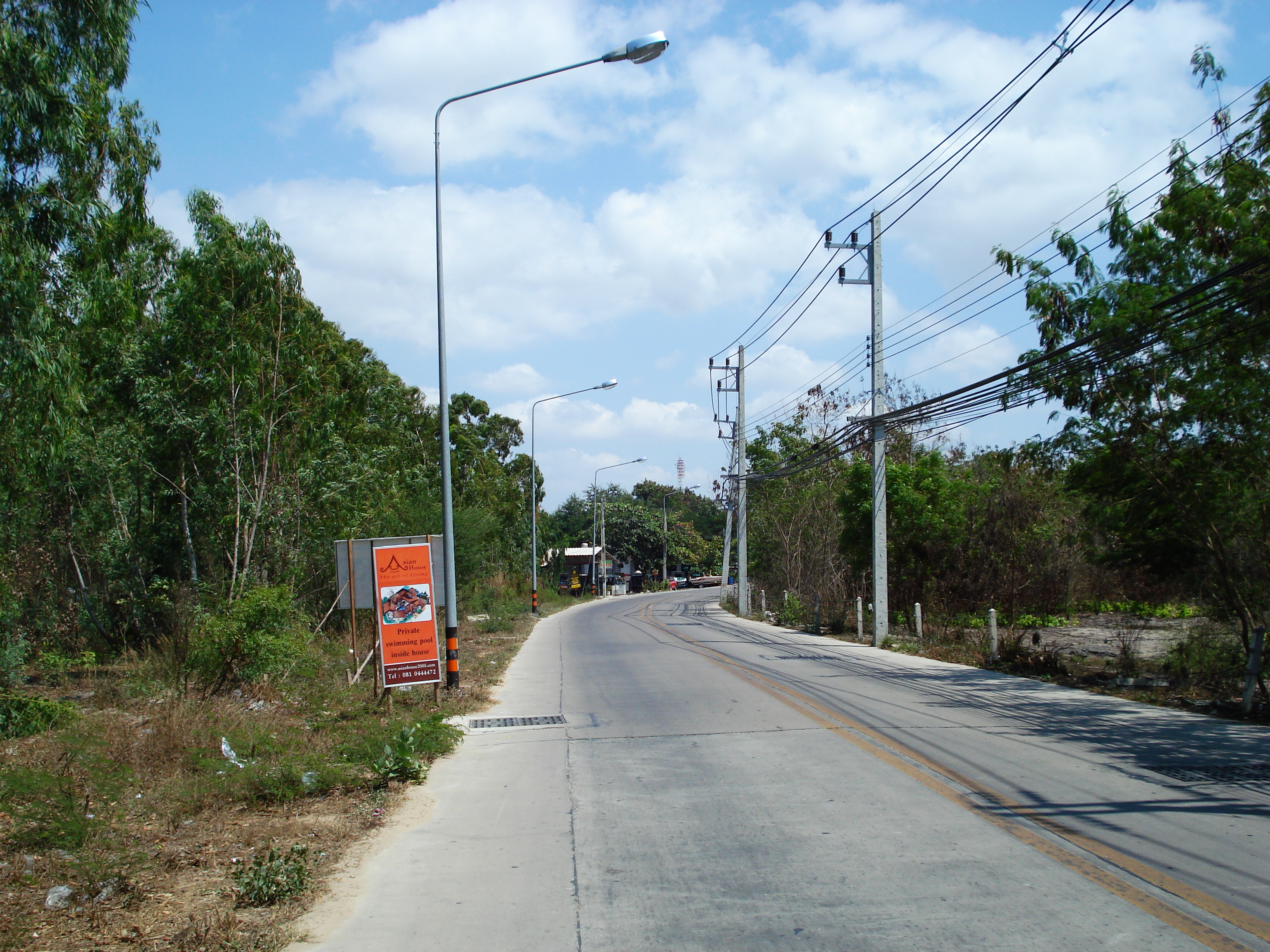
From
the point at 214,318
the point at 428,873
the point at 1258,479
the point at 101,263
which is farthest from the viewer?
the point at 214,318

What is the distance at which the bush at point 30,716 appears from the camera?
11125 millimetres

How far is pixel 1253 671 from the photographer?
12.1 metres

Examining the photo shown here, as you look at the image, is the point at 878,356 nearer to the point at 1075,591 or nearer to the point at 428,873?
the point at 1075,591

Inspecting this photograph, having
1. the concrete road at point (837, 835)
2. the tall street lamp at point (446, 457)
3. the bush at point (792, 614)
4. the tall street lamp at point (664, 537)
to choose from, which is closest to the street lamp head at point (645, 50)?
the tall street lamp at point (446, 457)

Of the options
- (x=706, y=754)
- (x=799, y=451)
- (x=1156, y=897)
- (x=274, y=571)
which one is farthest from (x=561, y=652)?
(x=799, y=451)

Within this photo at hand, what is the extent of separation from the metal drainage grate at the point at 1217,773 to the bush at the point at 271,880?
738 cm

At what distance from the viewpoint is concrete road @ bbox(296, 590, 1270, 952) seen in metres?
4.96

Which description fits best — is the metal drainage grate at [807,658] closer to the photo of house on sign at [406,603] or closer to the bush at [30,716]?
the photo of house on sign at [406,603]

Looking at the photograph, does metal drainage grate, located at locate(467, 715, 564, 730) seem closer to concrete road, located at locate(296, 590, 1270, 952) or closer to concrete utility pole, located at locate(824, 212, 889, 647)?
concrete road, located at locate(296, 590, 1270, 952)

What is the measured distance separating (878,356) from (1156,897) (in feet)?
61.6

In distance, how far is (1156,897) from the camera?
5203 millimetres

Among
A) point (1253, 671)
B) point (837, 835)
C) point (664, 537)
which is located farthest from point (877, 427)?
point (664, 537)

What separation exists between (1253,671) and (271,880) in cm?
1225

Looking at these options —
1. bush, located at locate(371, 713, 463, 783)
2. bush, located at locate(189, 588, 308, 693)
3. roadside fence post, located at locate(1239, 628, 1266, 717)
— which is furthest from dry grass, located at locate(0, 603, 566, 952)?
roadside fence post, located at locate(1239, 628, 1266, 717)
